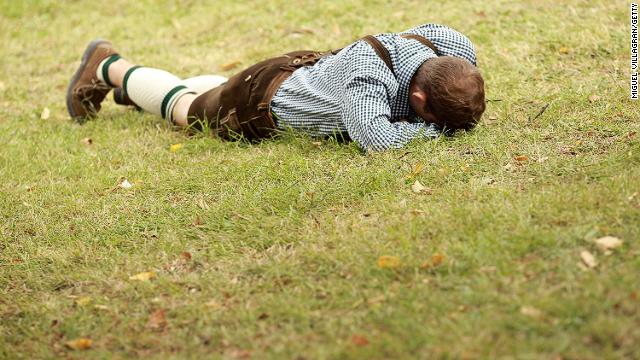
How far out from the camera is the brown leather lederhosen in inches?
188

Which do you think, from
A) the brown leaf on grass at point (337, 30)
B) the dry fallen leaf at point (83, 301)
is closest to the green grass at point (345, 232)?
the dry fallen leaf at point (83, 301)

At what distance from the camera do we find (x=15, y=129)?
5836 millimetres

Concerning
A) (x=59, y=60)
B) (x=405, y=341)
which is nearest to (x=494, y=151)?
(x=405, y=341)

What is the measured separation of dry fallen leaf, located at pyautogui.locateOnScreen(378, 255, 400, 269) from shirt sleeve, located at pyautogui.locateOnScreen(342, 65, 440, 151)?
1.13m

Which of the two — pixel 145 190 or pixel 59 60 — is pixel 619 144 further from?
pixel 59 60

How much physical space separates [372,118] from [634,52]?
82.9 inches

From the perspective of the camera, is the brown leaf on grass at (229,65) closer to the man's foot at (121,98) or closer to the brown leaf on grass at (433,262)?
the man's foot at (121,98)

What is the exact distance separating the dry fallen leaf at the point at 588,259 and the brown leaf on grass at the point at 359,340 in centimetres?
84

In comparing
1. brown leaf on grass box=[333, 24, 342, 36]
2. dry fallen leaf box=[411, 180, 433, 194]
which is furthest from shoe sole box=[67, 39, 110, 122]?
dry fallen leaf box=[411, 180, 433, 194]

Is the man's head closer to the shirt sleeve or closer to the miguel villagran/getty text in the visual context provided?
the shirt sleeve

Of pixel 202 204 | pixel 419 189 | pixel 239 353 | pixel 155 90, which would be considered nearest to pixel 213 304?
pixel 239 353

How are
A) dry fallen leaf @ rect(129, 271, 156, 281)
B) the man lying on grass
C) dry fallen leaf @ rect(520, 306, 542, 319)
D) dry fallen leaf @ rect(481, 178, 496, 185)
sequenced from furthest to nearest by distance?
the man lying on grass, dry fallen leaf @ rect(481, 178, 496, 185), dry fallen leaf @ rect(129, 271, 156, 281), dry fallen leaf @ rect(520, 306, 542, 319)

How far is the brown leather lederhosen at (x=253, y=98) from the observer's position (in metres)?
4.77

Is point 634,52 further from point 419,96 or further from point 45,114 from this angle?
point 45,114
